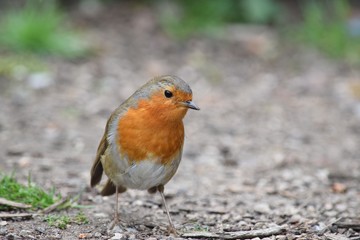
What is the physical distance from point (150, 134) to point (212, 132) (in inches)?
135

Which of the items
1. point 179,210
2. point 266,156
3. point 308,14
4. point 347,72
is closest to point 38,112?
point 266,156

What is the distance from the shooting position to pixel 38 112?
7.73 m

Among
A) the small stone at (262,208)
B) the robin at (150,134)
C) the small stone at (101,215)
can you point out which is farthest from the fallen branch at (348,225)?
the small stone at (101,215)

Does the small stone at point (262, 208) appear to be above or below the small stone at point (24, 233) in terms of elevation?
above

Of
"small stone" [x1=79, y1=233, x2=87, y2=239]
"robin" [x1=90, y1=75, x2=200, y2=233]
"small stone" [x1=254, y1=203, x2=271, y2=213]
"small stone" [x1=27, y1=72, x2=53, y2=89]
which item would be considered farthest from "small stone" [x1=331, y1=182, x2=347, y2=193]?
"small stone" [x1=27, y1=72, x2=53, y2=89]

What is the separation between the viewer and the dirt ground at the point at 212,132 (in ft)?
16.2

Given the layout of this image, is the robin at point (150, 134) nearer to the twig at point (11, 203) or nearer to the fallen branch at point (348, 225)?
the twig at point (11, 203)

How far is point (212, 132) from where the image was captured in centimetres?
776

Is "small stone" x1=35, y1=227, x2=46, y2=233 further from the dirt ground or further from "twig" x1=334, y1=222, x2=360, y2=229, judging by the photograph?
"twig" x1=334, y1=222, x2=360, y2=229

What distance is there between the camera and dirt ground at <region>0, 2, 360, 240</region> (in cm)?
493

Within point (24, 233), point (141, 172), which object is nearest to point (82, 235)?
point (24, 233)

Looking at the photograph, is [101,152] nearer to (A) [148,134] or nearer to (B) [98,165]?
(B) [98,165]

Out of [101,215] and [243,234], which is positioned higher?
[101,215]

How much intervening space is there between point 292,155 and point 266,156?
25cm
